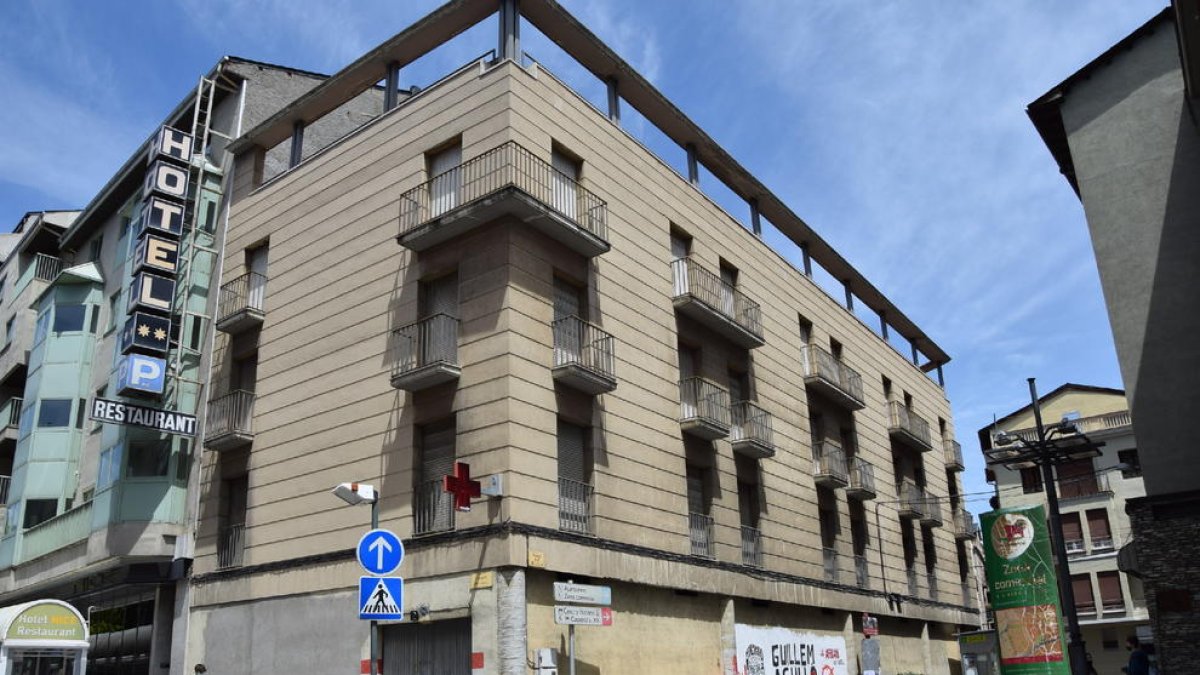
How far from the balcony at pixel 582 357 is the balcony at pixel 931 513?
20.3 metres

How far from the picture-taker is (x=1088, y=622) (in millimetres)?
53969

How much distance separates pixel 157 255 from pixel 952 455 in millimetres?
32918

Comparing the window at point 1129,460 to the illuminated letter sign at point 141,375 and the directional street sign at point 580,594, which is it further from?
the illuminated letter sign at point 141,375

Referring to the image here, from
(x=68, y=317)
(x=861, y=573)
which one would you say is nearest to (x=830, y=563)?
(x=861, y=573)

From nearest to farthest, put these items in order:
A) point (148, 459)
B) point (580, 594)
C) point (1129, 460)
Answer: point (580, 594), point (148, 459), point (1129, 460)

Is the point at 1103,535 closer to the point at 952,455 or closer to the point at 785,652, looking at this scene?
the point at 952,455

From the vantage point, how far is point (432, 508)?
60.5 ft

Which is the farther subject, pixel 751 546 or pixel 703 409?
pixel 751 546

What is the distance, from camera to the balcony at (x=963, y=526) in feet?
133

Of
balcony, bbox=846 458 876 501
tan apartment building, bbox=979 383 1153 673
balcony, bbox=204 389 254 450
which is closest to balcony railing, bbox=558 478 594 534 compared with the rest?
balcony, bbox=204 389 254 450

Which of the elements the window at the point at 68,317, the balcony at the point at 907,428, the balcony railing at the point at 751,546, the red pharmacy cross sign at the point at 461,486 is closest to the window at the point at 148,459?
the window at the point at 68,317

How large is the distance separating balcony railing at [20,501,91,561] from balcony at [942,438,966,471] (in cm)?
3279

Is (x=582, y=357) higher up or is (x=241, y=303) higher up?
(x=241, y=303)

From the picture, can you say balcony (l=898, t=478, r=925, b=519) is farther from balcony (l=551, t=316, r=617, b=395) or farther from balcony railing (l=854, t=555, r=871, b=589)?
balcony (l=551, t=316, r=617, b=395)
